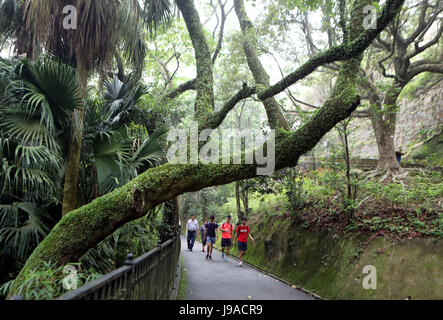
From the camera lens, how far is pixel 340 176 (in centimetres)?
768

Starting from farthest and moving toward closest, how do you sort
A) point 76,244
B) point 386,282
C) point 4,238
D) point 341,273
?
1. point 341,273
2. point 386,282
3. point 4,238
4. point 76,244

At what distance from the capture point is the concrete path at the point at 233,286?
5.85m

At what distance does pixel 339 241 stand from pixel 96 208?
5546mm

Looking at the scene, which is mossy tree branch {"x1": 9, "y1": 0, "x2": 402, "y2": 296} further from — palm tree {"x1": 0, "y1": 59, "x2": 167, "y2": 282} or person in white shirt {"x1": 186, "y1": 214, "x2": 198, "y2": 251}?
person in white shirt {"x1": 186, "y1": 214, "x2": 198, "y2": 251}

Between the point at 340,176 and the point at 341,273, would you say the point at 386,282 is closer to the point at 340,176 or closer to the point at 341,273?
the point at 341,273

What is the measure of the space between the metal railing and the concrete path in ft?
5.76

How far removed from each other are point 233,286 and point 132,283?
14.6ft

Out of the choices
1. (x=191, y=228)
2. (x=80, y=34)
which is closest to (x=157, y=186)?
(x=80, y=34)

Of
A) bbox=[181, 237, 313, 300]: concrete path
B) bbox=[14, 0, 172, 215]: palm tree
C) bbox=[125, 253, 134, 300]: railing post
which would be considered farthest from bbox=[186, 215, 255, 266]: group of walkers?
bbox=[125, 253, 134, 300]: railing post

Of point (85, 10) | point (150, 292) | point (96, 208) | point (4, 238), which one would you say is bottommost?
point (150, 292)

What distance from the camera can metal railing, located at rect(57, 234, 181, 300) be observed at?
72.6 inches

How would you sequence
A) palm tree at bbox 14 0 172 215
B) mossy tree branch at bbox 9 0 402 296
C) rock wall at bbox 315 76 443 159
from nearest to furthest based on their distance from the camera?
mossy tree branch at bbox 9 0 402 296 → palm tree at bbox 14 0 172 215 → rock wall at bbox 315 76 443 159
